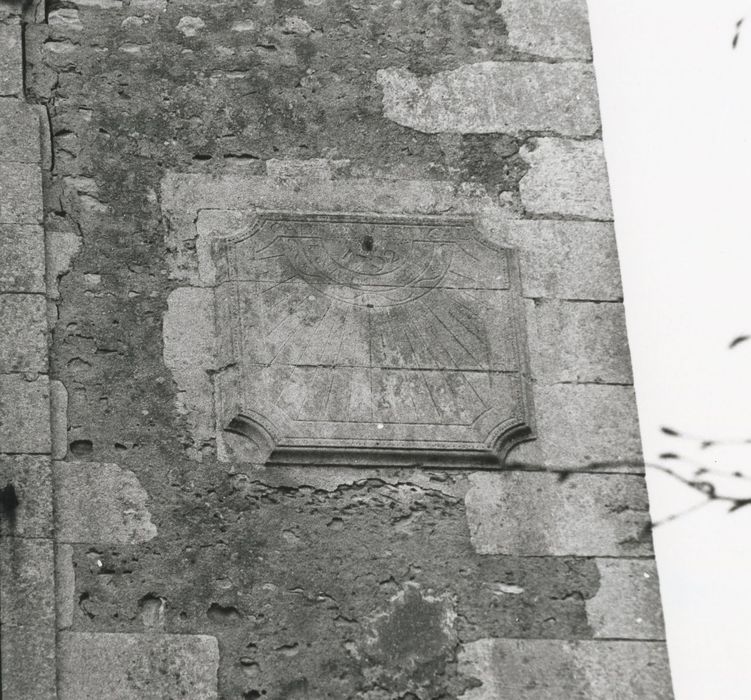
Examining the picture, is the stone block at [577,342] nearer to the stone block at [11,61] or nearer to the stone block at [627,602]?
the stone block at [627,602]

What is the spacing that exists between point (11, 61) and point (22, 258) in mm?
746

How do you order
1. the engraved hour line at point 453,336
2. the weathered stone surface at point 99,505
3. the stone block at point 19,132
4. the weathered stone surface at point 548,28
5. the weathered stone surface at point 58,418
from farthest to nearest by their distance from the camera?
1. the weathered stone surface at point 548,28
2. the stone block at point 19,132
3. the engraved hour line at point 453,336
4. the weathered stone surface at point 58,418
5. the weathered stone surface at point 99,505

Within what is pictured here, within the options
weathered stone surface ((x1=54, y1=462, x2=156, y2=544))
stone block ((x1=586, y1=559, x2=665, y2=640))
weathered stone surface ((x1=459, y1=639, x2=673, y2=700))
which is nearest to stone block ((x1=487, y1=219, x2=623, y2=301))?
stone block ((x1=586, y1=559, x2=665, y2=640))

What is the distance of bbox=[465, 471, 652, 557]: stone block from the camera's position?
5.74m

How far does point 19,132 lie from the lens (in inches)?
243

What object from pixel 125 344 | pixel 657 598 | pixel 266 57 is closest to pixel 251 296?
pixel 125 344

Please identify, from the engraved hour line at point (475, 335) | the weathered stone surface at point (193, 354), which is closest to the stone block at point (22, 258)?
the weathered stone surface at point (193, 354)

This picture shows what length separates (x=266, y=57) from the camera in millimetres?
6512

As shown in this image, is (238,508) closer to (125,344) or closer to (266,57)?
(125,344)

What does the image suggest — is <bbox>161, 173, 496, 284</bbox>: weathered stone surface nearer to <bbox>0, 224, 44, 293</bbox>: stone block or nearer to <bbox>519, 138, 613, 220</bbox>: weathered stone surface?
<bbox>519, 138, 613, 220</bbox>: weathered stone surface

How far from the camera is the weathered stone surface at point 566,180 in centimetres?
632

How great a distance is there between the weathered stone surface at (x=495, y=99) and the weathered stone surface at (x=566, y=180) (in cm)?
7

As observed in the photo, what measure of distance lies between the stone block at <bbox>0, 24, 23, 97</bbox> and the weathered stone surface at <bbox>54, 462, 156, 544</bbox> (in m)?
1.30

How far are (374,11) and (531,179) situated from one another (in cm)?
81
